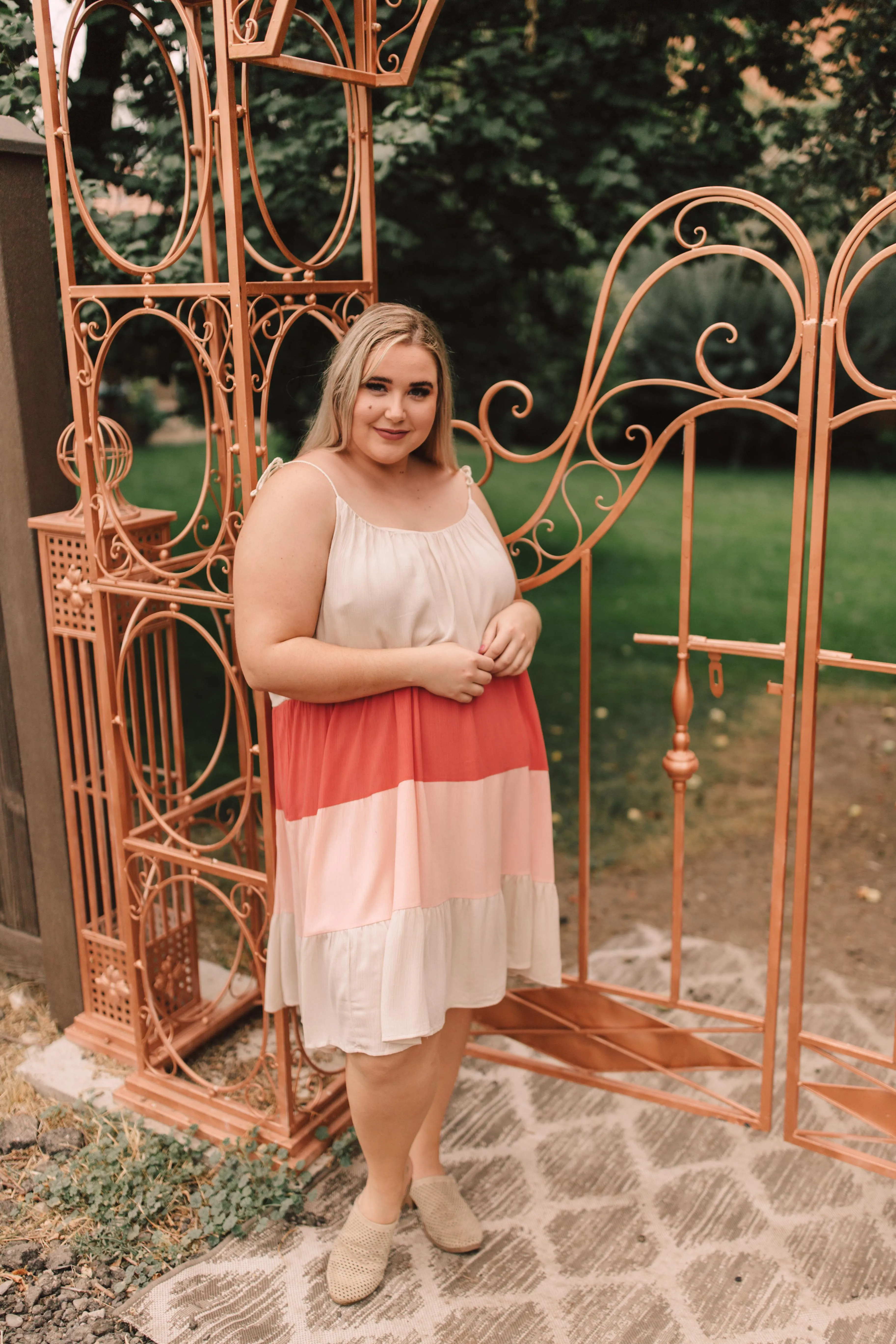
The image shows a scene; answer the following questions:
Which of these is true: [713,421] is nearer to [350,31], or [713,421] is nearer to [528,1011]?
[350,31]

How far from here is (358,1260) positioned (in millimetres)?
2367

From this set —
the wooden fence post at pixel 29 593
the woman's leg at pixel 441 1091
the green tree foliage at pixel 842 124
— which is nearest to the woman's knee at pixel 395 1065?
the woman's leg at pixel 441 1091

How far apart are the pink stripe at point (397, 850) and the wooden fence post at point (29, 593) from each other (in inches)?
44.1

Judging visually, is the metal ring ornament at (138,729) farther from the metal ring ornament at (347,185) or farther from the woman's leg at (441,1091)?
the metal ring ornament at (347,185)

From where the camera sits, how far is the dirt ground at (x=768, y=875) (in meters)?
4.05

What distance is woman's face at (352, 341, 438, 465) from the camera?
84.2 inches

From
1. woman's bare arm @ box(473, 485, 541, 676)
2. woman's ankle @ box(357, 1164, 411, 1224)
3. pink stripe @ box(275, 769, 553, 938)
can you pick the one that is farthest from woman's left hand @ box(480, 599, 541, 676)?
woman's ankle @ box(357, 1164, 411, 1224)

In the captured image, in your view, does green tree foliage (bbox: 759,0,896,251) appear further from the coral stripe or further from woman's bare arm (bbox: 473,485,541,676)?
Answer: the coral stripe

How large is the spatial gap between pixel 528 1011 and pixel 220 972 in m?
1.08

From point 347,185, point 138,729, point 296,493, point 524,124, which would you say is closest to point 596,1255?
point 138,729

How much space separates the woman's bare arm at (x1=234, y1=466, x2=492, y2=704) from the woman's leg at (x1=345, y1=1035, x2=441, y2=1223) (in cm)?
77

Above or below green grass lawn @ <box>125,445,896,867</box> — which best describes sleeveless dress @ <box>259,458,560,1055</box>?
above

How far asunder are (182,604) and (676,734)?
1.35 metres

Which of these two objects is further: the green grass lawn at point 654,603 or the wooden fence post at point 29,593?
the green grass lawn at point 654,603
